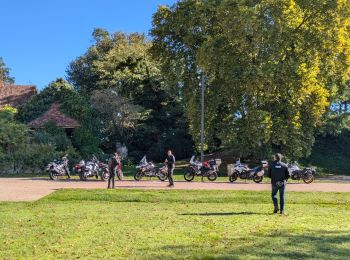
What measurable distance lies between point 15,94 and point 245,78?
3082 centimetres

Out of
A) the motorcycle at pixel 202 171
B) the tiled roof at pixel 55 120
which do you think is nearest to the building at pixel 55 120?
the tiled roof at pixel 55 120

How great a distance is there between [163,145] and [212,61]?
709 inches

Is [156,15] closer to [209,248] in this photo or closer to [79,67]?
[79,67]

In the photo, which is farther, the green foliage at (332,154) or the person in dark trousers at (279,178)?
the green foliage at (332,154)

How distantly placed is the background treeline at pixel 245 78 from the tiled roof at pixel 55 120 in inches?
25.6

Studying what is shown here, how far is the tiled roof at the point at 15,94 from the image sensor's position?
51750 millimetres

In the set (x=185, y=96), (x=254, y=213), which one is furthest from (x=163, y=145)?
(x=254, y=213)

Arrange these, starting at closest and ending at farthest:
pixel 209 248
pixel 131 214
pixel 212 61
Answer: pixel 209 248, pixel 131 214, pixel 212 61

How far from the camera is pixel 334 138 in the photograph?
55.5 metres

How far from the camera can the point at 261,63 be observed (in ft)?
107

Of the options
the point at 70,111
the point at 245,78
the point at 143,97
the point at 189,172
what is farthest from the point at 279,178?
the point at 143,97

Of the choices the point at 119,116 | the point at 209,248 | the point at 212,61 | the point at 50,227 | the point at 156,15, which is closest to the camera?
the point at 209,248

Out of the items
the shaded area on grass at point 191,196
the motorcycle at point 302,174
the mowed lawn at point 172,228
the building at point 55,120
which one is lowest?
the mowed lawn at point 172,228

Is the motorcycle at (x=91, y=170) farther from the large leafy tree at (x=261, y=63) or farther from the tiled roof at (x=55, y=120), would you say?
the tiled roof at (x=55, y=120)
